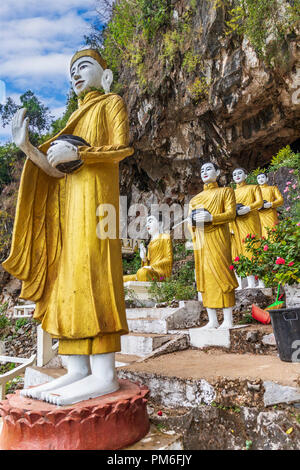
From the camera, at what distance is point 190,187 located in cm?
1296

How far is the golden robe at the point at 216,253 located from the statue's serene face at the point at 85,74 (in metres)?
2.12

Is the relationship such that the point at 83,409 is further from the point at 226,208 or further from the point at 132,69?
the point at 132,69

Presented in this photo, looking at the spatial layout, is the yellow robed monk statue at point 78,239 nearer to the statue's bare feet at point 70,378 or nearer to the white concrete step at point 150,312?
the statue's bare feet at point 70,378

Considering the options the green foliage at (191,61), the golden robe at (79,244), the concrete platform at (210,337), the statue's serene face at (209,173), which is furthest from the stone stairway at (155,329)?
the green foliage at (191,61)

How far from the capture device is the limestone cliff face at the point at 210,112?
8.83m

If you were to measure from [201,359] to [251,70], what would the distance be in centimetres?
781

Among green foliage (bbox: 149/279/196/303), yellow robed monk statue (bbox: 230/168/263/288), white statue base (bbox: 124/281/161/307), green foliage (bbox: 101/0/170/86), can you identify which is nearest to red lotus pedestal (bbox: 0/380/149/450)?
green foliage (bbox: 149/279/196/303)

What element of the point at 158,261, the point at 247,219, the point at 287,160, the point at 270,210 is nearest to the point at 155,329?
the point at 247,219

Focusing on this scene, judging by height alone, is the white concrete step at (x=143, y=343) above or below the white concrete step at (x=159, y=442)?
above

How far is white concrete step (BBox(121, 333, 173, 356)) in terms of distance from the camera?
3.93 m

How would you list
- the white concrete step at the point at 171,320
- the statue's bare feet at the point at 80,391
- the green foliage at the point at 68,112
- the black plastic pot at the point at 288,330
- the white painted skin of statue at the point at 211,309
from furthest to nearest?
the green foliage at the point at 68,112 < the white concrete step at the point at 171,320 < the white painted skin of statue at the point at 211,309 < the black plastic pot at the point at 288,330 < the statue's bare feet at the point at 80,391
